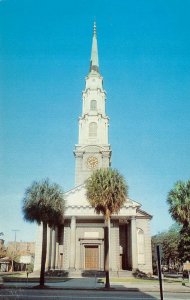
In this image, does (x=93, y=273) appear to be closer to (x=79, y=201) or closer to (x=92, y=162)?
(x=79, y=201)

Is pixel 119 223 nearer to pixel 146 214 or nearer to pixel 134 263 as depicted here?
pixel 146 214

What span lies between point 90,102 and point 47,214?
33.3 meters

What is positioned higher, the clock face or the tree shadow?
the clock face

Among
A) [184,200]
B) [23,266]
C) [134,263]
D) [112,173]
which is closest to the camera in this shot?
[112,173]

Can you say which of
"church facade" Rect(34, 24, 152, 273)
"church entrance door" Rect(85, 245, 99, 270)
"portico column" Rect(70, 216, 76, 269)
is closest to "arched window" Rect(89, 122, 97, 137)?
"church facade" Rect(34, 24, 152, 273)

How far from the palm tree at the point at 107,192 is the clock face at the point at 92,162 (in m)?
23.5

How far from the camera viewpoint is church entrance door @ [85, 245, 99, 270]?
43.1 metres

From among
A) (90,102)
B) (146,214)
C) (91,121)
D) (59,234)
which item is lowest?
(59,234)

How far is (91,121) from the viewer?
177 feet

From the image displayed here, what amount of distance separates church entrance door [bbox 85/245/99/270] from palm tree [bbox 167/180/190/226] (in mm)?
15723

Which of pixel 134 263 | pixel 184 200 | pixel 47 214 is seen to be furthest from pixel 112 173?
pixel 134 263

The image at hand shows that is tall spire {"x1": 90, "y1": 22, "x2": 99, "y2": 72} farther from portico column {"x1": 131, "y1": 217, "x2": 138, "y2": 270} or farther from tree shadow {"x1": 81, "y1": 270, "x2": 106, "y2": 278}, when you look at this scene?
tree shadow {"x1": 81, "y1": 270, "x2": 106, "y2": 278}

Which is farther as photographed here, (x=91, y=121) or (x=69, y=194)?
(x=91, y=121)

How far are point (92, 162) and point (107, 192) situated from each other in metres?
25.1
